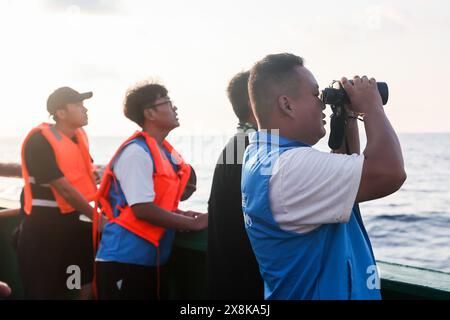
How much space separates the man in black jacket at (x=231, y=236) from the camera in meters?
2.34

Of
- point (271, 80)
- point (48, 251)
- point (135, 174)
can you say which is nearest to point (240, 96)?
point (271, 80)

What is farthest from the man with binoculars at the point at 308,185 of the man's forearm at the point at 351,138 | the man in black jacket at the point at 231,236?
the man in black jacket at the point at 231,236

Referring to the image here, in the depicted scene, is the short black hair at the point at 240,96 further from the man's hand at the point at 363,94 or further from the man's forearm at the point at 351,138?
the man's hand at the point at 363,94

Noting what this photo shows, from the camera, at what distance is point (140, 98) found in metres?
3.31

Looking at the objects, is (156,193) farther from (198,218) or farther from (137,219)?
(198,218)

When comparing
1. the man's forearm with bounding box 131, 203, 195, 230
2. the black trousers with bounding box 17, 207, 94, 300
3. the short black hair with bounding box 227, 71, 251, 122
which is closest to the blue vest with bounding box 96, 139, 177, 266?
the man's forearm with bounding box 131, 203, 195, 230

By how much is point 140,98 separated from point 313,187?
1.82 metres

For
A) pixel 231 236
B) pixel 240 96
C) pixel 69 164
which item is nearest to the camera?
pixel 231 236

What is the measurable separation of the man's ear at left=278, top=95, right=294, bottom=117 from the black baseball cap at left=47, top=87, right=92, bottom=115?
2.57 metres

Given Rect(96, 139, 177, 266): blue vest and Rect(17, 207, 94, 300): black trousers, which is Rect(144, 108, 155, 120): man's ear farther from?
Rect(17, 207, 94, 300): black trousers

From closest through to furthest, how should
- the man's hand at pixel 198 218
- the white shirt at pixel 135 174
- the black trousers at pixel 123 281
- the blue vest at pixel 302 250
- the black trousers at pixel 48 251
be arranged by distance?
the blue vest at pixel 302 250, the white shirt at pixel 135 174, the black trousers at pixel 123 281, the man's hand at pixel 198 218, the black trousers at pixel 48 251

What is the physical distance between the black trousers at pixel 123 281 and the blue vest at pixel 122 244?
0.11 feet

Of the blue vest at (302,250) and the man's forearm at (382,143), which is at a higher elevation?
the man's forearm at (382,143)
